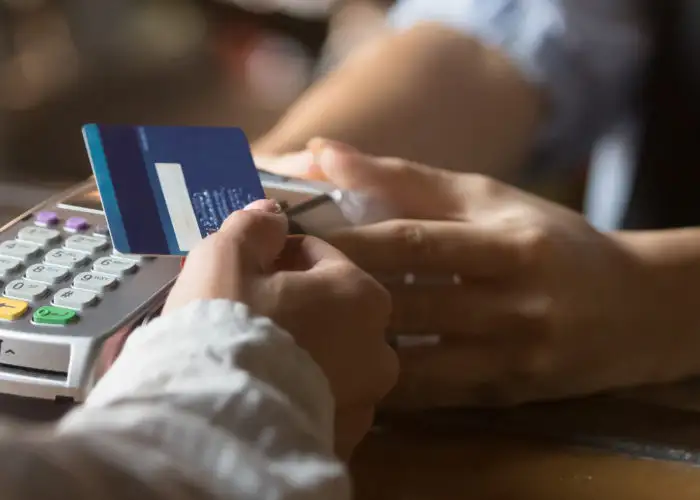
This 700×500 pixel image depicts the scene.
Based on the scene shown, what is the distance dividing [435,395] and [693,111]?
0.37m

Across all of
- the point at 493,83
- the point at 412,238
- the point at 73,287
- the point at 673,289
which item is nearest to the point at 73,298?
the point at 73,287

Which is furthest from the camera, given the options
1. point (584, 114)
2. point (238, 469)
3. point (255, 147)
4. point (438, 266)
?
point (584, 114)

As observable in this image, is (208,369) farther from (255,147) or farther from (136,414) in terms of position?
(255,147)

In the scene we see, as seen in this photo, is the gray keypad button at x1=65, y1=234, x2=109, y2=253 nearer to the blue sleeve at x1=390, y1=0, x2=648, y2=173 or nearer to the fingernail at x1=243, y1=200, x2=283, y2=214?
the fingernail at x1=243, y1=200, x2=283, y2=214

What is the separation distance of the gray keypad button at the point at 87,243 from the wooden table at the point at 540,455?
0.12m

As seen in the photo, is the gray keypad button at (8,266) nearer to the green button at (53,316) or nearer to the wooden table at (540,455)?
the green button at (53,316)

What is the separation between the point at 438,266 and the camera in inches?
12.8

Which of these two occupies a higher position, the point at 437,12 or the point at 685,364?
the point at 437,12

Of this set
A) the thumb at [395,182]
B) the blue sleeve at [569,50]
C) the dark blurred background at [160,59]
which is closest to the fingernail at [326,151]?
the thumb at [395,182]

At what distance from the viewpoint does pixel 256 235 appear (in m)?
0.25

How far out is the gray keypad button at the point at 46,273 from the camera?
269 millimetres

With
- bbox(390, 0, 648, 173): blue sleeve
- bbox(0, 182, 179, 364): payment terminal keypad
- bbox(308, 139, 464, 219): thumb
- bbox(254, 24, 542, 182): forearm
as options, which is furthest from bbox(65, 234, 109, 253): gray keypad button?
bbox(390, 0, 648, 173): blue sleeve

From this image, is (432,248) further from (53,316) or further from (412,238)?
(53,316)

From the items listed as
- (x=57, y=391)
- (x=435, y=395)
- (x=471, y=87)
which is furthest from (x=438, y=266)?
(x=471, y=87)
